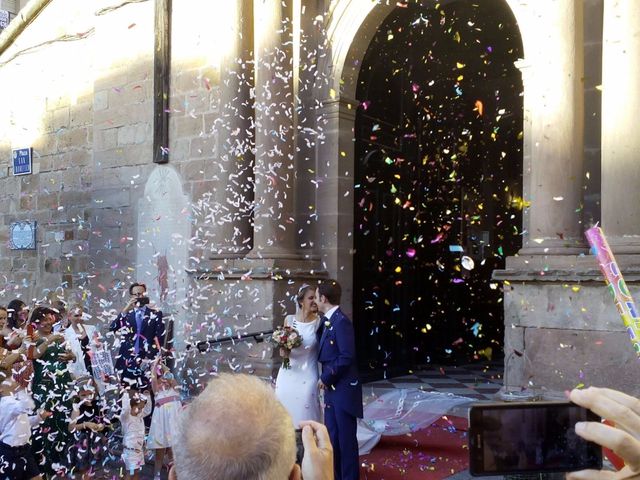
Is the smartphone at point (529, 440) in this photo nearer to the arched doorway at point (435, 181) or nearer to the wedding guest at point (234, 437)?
the wedding guest at point (234, 437)

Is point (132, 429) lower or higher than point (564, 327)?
lower

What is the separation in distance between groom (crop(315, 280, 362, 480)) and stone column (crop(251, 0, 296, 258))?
278 centimetres

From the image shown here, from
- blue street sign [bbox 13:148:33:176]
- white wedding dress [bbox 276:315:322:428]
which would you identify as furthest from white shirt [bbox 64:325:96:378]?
blue street sign [bbox 13:148:33:176]

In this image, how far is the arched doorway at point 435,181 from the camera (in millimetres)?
9047

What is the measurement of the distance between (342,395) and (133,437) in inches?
65.3

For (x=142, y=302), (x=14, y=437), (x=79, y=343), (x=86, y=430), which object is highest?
(x=142, y=302)

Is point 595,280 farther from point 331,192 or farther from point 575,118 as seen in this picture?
point 331,192

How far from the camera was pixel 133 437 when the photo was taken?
218 inches

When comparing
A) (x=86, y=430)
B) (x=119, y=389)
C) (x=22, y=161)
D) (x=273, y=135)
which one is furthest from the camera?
(x=22, y=161)

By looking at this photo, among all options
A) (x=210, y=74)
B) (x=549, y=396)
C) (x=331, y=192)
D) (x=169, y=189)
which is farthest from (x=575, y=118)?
(x=169, y=189)

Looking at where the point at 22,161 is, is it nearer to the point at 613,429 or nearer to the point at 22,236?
the point at 22,236

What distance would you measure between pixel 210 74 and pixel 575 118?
457 cm

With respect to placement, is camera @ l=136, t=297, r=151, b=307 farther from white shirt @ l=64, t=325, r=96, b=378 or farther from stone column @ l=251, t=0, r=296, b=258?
stone column @ l=251, t=0, r=296, b=258

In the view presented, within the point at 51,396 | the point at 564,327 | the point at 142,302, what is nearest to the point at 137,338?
the point at 142,302
